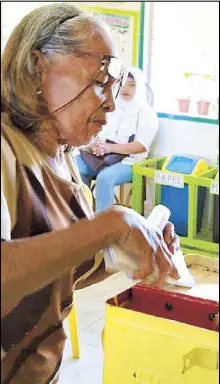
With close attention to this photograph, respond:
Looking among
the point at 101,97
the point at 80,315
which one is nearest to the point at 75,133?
the point at 101,97

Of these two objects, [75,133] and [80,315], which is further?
[80,315]

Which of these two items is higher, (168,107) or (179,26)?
(179,26)

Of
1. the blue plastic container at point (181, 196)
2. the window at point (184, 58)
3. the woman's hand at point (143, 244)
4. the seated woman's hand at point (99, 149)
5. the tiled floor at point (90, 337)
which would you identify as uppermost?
the window at point (184, 58)

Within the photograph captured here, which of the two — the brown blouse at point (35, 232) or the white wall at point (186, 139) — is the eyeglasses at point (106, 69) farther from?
the white wall at point (186, 139)

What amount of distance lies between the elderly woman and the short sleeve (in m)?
2.44

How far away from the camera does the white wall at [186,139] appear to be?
11.6 ft

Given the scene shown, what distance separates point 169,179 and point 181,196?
0.43ft

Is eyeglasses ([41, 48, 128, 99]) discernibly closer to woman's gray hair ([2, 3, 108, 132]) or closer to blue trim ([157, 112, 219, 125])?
woman's gray hair ([2, 3, 108, 132])

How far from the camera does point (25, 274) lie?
0.78 meters

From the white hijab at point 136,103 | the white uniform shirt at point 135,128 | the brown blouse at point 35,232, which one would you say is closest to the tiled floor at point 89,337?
the brown blouse at point 35,232

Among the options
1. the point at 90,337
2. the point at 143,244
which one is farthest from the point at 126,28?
the point at 143,244

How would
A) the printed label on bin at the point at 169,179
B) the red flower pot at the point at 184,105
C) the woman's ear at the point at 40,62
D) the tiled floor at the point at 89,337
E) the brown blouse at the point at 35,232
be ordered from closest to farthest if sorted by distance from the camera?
the brown blouse at the point at 35,232
the woman's ear at the point at 40,62
the tiled floor at the point at 89,337
the printed label on bin at the point at 169,179
the red flower pot at the point at 184,105

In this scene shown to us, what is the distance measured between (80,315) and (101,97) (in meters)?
1.74

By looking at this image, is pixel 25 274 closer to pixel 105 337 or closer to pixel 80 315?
pixel 105 337
